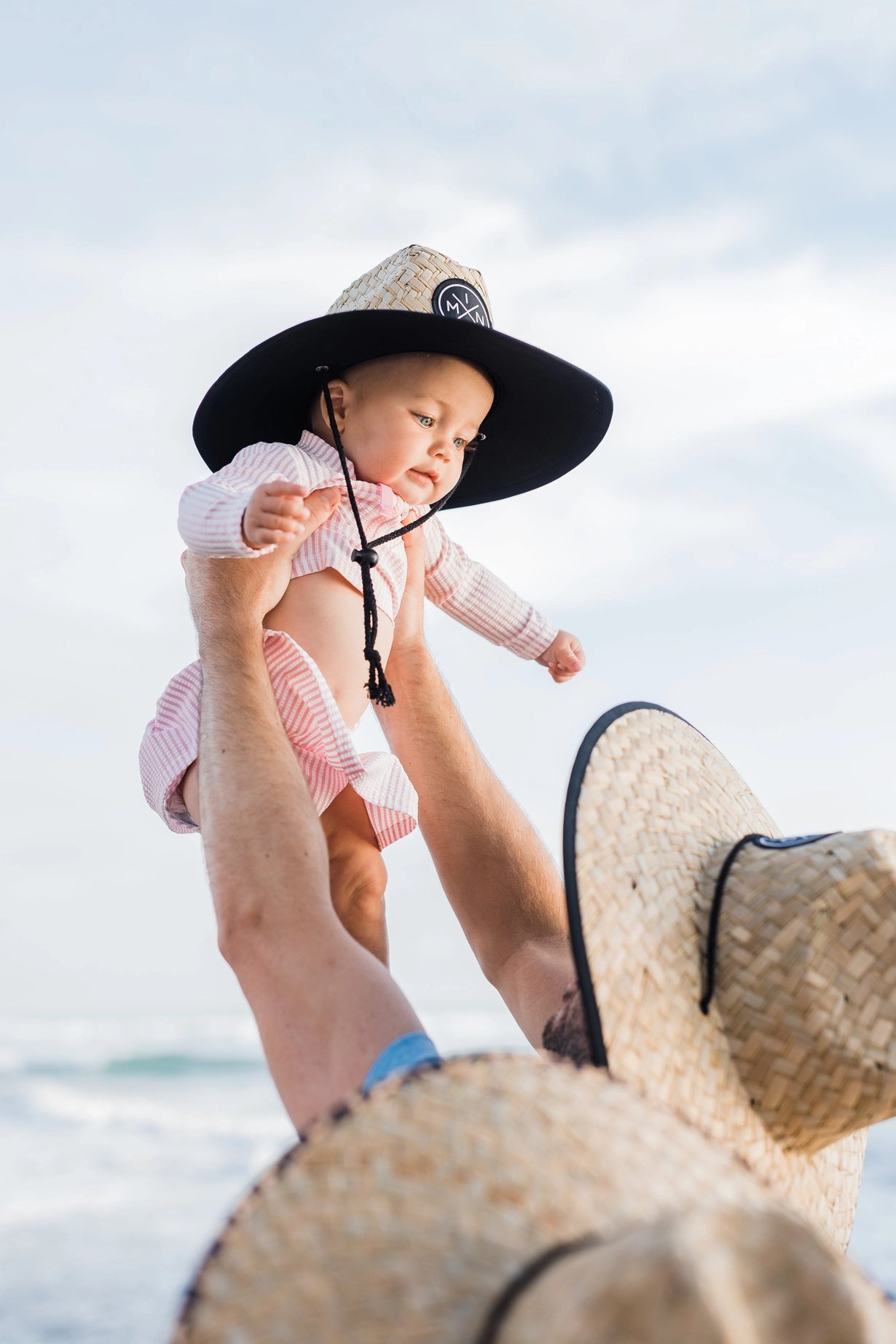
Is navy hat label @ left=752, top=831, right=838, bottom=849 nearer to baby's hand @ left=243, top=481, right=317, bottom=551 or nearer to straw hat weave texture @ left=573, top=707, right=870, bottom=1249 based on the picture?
straw hat weave texture @ left=573, top=707, right=870, bottom=1249

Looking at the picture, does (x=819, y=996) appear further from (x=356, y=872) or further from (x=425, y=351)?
(x=425, y=351)

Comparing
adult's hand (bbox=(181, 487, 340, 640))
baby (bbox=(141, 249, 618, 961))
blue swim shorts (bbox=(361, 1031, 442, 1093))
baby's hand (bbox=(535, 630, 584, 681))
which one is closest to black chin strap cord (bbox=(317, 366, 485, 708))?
baby (bbox=(141, 249, 618, 961))

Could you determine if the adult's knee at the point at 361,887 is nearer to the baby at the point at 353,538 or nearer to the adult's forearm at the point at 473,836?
the baby at the point at 353,538

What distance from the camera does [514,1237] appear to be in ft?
2.97

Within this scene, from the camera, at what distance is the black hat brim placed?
6.82ft

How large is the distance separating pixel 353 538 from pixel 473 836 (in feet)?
1.80

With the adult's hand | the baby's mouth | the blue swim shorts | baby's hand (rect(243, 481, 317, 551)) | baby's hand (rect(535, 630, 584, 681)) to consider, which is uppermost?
the baby's mouth

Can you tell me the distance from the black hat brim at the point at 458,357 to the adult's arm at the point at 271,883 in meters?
0.39

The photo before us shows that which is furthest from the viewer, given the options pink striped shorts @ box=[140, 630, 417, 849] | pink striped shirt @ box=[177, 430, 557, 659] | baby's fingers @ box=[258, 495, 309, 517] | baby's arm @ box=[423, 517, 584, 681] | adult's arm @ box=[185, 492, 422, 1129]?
baby's arm @ box=[423, 517, 584, 681]

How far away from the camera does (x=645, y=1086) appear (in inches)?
52.9

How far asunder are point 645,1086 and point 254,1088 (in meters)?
11.2

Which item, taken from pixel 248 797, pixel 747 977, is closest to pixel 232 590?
pixel 248 797

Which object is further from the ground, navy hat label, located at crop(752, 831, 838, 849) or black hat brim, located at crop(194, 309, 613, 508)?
black hat brim, located at crop(194, 309, 613, 508)

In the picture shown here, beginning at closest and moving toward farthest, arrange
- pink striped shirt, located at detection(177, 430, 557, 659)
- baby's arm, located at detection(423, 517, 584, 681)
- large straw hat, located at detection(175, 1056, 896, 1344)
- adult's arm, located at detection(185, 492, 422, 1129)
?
large straw hat, located at detection(175, 1056, 896, 1344) → adult's arm, located at detection(185, 492, 422, 1129) → pink striped shirt, located at detection(177, 430, 557, 659) → baby's arm, located at detection(423, 517, 584, 681)
